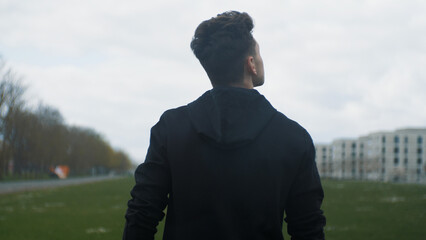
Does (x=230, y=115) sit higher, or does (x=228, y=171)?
(x=230, y=115)

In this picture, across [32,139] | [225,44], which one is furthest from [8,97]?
[225,44]

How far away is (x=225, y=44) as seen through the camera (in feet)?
8.02

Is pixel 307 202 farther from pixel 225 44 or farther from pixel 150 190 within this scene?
pixel 225 44

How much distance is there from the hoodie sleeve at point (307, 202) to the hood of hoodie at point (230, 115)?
257 mm

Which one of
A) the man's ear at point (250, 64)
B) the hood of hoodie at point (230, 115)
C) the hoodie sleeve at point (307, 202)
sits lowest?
the hoodie sleeve at point (307, 202)

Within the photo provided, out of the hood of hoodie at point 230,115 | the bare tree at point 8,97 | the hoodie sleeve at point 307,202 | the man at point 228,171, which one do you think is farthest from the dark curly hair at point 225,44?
the bare tree at point 8,97

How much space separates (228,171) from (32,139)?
88.6m

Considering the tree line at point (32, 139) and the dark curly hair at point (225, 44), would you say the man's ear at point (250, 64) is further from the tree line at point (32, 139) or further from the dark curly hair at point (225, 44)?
the tree line at point (32, 139)

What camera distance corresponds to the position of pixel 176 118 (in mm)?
2361

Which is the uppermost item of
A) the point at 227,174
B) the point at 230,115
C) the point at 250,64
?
the point at 250,64

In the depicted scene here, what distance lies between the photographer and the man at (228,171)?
2.23m

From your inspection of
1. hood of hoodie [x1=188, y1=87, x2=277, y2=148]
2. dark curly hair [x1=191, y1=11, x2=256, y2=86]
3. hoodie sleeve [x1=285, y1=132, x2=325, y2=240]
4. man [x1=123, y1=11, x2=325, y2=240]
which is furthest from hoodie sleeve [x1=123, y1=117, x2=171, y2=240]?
hoodie sleeve [x1=285, y1=132, x2=325, y2=240]

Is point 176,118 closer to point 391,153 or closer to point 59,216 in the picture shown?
point 59,216

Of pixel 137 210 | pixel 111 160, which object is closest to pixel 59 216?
pixel 137 210
